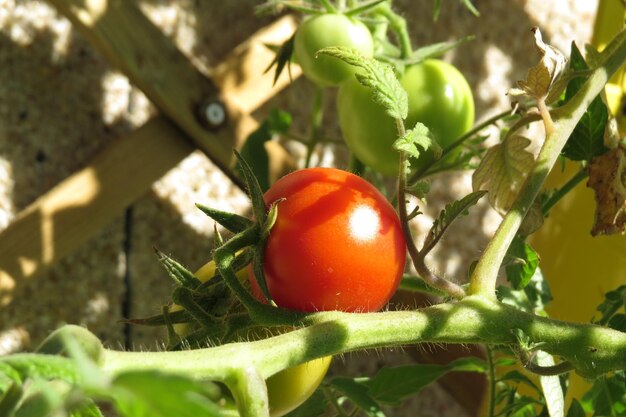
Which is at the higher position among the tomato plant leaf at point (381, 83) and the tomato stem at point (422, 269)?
the tomato plant leaf at point (381, 83)

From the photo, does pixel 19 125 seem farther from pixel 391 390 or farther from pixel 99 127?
pixel 391 390

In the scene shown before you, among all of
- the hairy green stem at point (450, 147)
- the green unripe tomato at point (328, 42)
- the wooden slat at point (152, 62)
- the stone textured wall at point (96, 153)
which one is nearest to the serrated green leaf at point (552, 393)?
the hairy green stem at point (450, 147)

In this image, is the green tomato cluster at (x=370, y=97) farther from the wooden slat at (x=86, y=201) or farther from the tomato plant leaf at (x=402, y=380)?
the wooden slat at (x=86, y=201)

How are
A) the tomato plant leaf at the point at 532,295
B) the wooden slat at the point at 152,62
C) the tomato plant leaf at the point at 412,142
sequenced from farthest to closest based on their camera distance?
the wooden slat at the point at 152,62
the tomato plant leaf at the point at 532,295
the tomato plant leaf at the point at 412,142

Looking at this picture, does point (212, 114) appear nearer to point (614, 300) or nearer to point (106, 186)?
point (106, 186)

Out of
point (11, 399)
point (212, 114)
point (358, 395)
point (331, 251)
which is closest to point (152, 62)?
point (212, 114)

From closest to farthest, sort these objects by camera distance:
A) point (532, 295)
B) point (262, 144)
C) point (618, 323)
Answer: point (618, 323) → point (532, 295) → point (262, 144)

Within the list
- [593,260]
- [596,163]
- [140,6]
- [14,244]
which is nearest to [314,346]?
[596,163]
